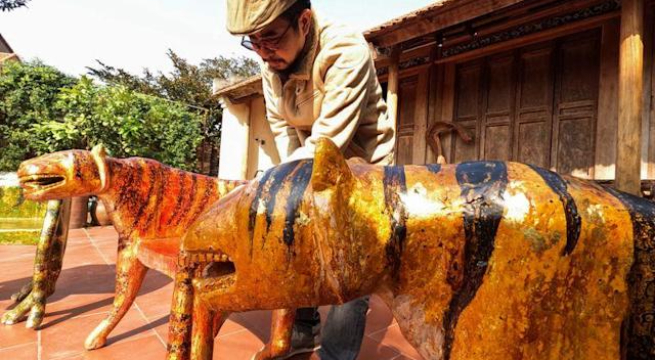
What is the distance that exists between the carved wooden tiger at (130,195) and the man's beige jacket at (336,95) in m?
0.69

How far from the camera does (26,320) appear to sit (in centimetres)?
220

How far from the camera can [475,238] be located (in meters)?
0.51

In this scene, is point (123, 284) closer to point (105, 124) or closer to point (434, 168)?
point (434, 168)

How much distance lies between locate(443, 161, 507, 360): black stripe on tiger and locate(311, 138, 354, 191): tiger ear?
193 mm

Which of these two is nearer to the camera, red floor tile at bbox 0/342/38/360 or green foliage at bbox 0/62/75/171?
red floor tile at bbox 0/342/38/360

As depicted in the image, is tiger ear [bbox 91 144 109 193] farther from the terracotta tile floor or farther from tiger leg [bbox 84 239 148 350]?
the terracotta tile floor

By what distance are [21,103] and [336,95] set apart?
11.6 m

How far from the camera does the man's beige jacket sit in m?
1.23

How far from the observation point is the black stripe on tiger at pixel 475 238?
1.67 feet

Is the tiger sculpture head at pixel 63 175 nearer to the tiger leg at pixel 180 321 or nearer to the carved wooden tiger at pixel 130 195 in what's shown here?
the carved wooden tiger at pixel 130 195

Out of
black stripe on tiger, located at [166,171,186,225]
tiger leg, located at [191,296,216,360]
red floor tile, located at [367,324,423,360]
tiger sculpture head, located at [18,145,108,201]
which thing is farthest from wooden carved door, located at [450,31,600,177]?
tiger leg, located at [191,296,216,360]

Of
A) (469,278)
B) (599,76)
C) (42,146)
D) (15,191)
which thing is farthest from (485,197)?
(15,191)

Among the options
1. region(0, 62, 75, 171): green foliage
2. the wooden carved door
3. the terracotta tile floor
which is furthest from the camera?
region(0, 62, 75, 171): green foliage

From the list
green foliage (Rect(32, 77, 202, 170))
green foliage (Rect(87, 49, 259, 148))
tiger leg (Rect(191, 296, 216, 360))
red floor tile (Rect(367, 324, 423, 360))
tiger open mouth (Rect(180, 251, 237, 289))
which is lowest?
red floor tile (Rect(367, 324, 423, 360))
